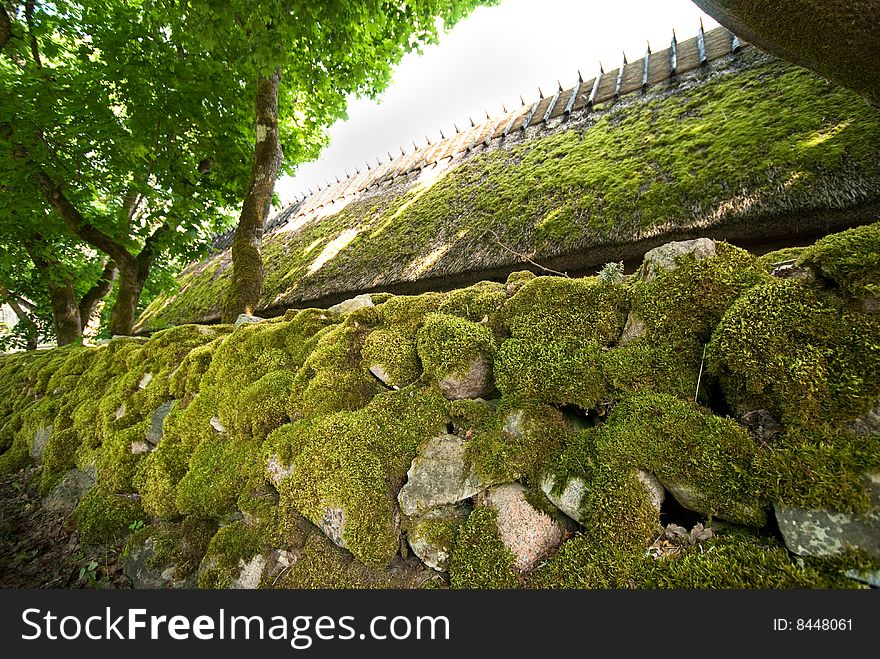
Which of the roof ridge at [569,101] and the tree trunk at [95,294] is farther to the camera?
the tree trunk at [95,294]

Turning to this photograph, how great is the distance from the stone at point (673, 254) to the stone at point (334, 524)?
1651 mm

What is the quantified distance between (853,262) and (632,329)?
2.07 ft

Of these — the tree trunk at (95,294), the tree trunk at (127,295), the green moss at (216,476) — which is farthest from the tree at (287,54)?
the tree trunk at (95,294)

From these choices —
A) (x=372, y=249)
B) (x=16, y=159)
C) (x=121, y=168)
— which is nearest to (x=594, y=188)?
(x=372, y=249)

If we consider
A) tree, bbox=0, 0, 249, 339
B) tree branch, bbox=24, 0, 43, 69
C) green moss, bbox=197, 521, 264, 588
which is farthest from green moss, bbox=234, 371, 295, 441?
tree branch, bbox=24, 0, 43, 69

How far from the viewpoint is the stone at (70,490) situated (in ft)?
9.70

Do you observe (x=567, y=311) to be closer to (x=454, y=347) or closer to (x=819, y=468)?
(x=454, y=347)

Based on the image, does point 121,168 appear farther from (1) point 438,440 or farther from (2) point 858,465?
(2) point 858,465

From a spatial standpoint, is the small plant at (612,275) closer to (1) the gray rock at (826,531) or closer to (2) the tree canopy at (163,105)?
(1) the gray rock at (826,531)

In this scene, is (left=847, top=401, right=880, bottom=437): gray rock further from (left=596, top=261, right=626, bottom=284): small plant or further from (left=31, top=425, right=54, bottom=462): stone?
(left=31, top=425, right=54, bottom=462): stone

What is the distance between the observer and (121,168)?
526cm

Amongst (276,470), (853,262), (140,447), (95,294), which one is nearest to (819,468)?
(853,262)

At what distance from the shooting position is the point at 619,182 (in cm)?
399

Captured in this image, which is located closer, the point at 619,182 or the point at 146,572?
the point at 146,572
